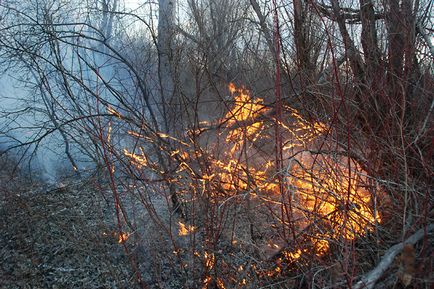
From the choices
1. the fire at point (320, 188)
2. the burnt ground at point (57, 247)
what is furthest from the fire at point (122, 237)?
the fire at point (320, 188)

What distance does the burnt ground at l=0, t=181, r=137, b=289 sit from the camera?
476 cm

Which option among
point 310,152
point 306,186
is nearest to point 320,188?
point 310,152

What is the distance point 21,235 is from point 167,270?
238 cm

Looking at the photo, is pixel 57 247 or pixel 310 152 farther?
pixel 57 247

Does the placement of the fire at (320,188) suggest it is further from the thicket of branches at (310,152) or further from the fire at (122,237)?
the fire at (122,237)

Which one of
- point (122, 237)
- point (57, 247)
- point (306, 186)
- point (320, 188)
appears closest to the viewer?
point (122, 237)

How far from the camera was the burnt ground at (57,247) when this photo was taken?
187 inches

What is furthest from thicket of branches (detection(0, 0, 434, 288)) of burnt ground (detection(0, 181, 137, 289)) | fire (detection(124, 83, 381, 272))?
burnt ground (detection(0, 181, 137, 289))

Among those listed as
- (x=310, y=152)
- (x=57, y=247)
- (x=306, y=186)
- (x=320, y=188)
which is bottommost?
(x=57, y=247)

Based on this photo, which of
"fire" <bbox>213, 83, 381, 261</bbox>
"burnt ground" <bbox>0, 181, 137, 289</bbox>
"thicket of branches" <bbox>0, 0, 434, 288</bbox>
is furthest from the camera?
"burnt ground" <bbox>0, 181, 137, 289</bbox>

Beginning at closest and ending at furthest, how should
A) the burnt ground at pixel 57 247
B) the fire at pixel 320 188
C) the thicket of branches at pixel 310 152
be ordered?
the fire at pixel 320 188
the thicket of branches at pixel 310 152
the burnt ground at pixel 57 247

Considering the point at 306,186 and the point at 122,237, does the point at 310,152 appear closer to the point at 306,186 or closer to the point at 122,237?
the point at 306,186

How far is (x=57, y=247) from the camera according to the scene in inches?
218

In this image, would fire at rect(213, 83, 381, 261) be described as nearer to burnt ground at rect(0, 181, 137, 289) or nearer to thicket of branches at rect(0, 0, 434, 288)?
thicket of branches at rect(0, 0, 434, 288)
